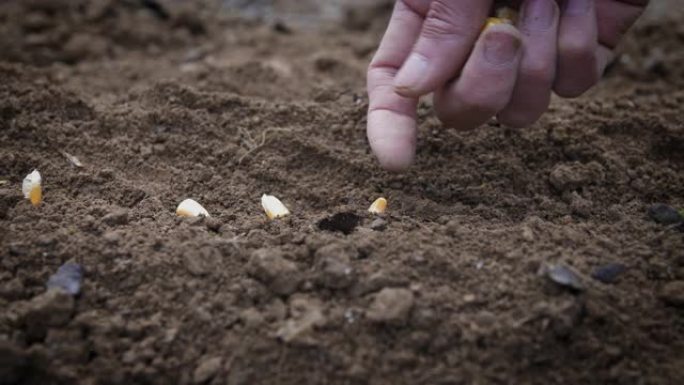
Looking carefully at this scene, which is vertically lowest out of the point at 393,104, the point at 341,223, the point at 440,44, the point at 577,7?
the point at 341,223

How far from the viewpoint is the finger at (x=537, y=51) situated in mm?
1698

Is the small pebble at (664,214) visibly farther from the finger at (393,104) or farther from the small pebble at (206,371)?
the small pebble at (206,371)

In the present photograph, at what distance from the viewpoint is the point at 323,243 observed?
1.56 metres

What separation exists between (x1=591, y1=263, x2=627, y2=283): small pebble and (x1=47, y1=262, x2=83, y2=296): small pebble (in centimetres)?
121

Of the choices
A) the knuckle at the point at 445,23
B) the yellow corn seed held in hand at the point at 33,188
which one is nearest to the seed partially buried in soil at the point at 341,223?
the knuckle at the point at 445,23

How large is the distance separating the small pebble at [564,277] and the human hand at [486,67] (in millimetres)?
458

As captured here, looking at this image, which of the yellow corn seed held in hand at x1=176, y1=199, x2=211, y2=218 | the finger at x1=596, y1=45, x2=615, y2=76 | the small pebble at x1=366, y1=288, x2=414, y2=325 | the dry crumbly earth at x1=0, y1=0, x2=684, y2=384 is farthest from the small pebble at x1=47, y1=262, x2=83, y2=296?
the finger at x1=596, y1=45, x2=615, y2=76

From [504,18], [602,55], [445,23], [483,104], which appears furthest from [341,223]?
[602,55]

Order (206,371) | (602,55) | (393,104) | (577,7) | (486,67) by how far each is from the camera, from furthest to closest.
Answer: (602,55) → (393,104) → (577,7) → (486,67) → (206,371)

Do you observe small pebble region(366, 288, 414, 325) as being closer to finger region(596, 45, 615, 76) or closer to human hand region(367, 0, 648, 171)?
human hand region(367, 0, 648, 171)

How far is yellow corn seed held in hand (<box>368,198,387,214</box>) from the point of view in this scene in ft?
5.87

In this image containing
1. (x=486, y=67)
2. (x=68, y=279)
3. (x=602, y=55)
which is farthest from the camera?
(x=602, y=55)

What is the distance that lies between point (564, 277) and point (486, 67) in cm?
55

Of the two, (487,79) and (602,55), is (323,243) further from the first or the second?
(602,55)
